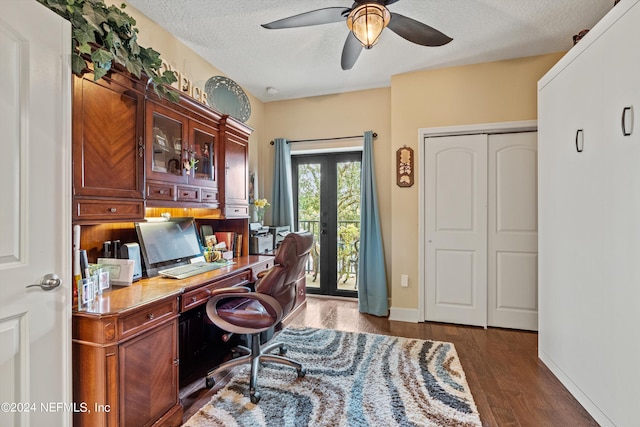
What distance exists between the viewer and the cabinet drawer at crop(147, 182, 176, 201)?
6.16ft

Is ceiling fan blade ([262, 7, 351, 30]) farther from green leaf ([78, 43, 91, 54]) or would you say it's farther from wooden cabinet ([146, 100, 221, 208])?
green leaf ([78, 43, 91, 54])

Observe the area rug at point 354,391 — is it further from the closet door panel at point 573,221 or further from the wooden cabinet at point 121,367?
the closet door panel at point 573,221

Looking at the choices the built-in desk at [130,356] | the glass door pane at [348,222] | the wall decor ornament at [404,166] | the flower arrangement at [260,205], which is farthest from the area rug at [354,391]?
the wall decor ornament at [404,166]

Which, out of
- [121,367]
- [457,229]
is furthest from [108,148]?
[457,229]

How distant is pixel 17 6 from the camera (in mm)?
1118

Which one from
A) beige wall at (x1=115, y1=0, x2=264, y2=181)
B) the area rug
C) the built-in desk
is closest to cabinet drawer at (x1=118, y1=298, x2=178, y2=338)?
the built-in desk

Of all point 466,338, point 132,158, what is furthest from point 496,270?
point 132,158

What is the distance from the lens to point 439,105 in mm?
3170

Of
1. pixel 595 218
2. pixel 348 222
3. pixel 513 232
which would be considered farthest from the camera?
pixel 348 222

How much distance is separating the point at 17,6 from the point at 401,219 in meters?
3.15

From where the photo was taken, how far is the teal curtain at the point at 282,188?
3881 mm

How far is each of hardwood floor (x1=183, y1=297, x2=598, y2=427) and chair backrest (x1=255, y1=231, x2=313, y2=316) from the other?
79 centimetres

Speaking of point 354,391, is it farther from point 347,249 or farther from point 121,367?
point 347,249

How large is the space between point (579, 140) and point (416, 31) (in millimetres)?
1292
